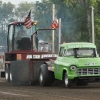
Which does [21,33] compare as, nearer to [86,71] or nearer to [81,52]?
[81,52]

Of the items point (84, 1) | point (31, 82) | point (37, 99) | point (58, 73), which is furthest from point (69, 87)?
point (84, 1)

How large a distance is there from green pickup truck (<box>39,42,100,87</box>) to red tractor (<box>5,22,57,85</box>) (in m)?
0.29

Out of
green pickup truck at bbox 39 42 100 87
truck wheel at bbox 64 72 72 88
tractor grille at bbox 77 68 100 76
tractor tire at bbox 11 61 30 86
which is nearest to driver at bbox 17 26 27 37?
tractor tire at bbox 11 61 30 86

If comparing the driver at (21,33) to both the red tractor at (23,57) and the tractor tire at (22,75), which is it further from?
the tractor tire at (22,75)

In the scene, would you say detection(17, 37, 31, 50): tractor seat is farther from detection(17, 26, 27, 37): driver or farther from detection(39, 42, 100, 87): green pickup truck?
detection(39, 42, 100, 87): green pickup truck

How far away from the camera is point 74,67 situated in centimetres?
2438

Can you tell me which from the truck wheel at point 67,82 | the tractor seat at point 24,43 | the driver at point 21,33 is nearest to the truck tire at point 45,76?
the truck wheel at point 67,82

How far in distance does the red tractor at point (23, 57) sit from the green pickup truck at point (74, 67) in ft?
0.96

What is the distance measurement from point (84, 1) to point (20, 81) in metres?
41.0

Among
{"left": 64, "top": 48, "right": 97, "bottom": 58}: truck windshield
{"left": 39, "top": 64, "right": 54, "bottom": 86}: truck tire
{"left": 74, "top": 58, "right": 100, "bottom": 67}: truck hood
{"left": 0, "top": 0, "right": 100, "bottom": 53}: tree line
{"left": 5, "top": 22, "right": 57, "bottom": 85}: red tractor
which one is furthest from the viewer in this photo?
{"left": 0, "top": 0, "right": 100, "bottom": 53}: tree line

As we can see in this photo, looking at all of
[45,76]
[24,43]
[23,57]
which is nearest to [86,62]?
[45,76]

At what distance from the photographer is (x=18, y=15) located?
7057 inches

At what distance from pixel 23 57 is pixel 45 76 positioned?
20.2ft

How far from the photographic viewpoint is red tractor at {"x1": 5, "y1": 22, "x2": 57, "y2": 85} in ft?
91.5
